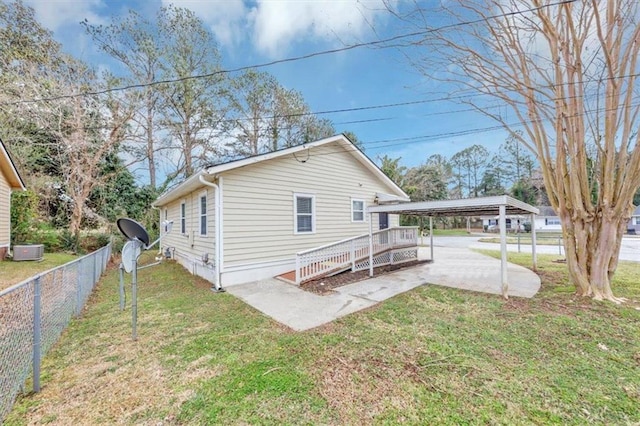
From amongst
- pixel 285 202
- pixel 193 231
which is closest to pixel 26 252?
pixel 193 231

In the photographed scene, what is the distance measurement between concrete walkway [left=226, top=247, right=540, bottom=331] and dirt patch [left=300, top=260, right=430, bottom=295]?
0.23m

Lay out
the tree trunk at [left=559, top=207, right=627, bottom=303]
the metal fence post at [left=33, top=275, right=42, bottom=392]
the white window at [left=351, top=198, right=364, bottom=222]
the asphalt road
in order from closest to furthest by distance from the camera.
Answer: the metal fence post at [left=33, top=275, right=42, bottom=392], the tree trunk at [left=559, top=207, right=627, bottom=303], the white window at [left=351, top=198, right=364, bottom=222], the asphalt road

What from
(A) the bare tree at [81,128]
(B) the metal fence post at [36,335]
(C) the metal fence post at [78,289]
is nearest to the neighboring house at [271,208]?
(C) the metal fence post at [78,289]

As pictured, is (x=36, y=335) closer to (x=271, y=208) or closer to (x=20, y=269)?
(x=271, y=208)

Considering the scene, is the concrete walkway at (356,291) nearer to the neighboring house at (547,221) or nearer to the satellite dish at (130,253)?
the satellite dish at (130,253)

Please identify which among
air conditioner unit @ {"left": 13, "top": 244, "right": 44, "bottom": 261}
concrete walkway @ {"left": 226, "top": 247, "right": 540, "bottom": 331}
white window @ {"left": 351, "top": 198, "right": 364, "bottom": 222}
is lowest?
concrete walkway @ {"left": 226, "top": 247, "right": 540, "bottom": 331}

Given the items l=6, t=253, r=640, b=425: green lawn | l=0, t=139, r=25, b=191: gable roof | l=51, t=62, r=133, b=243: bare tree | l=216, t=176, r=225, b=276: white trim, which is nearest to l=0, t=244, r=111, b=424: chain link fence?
l=6, t=253, r=640, b=425: green lawn

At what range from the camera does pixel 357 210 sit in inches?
416

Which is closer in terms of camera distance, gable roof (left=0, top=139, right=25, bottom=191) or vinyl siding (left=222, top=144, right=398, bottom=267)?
vinyl siding (left=222, top=144, right=398, bottom=267)

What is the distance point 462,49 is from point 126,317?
9.00m

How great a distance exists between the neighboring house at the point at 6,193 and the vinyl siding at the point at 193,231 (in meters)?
5.34

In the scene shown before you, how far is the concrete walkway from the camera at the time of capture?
5.02 m

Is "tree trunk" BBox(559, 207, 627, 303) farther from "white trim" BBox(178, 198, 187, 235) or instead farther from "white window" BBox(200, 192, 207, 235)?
"white trim" BBox(178, 198, 187, 235)

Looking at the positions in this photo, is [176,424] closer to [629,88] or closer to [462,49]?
[462,49]
